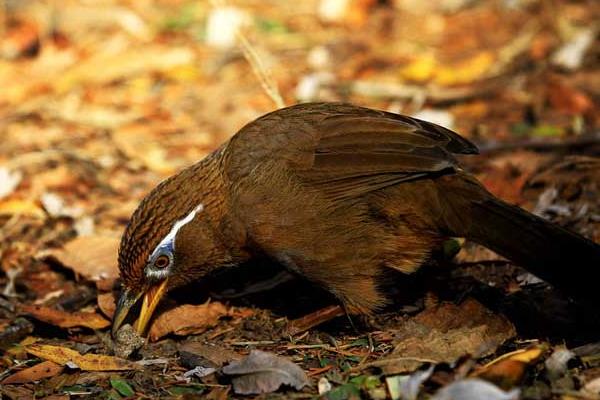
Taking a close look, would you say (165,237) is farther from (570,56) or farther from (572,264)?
(570,56)

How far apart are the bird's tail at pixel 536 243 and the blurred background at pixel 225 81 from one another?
128 cm

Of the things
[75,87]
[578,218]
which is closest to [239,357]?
[578,218]

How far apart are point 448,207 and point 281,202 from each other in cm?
78

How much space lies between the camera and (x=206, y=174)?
463cm

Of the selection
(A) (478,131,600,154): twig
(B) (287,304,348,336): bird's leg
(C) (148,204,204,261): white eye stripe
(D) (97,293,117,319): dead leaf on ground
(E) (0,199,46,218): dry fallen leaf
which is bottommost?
(B) (287,304,348,336): bird's leg

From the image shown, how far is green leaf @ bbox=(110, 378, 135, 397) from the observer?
3946 millimetres

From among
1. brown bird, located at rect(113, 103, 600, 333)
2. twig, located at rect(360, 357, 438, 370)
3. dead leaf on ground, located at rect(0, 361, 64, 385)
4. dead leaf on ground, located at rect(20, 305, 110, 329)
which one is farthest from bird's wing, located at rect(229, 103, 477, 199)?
dead leaf on ground, located at rect(0, 361, 64, 385)

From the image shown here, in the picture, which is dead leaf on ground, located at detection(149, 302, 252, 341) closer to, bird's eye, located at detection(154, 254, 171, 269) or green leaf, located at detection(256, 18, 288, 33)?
bird's eye, located at detection(154, 254, 171, 269)

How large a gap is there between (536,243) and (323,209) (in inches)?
39.2

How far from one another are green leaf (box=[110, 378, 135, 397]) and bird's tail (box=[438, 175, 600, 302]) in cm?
161

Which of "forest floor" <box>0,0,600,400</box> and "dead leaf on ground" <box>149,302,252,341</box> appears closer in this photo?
"forest floor" <box>0,0,600,400</box>

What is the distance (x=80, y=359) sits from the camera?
426cm

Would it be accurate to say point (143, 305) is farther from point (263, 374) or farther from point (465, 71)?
point (465, 71)

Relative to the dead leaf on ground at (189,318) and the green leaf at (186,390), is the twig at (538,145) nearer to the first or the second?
the dead leaf on ground at (189,318)
